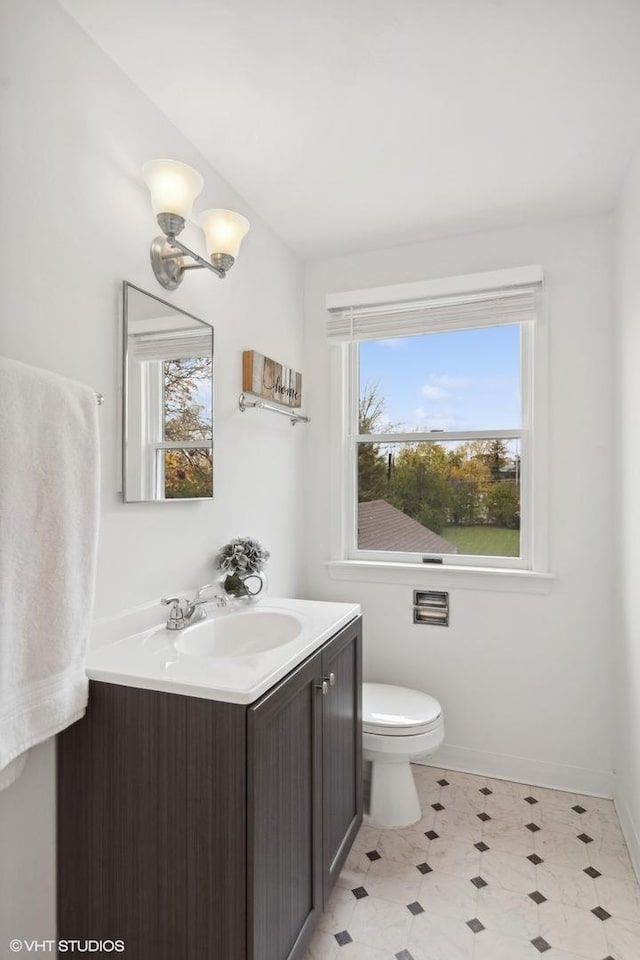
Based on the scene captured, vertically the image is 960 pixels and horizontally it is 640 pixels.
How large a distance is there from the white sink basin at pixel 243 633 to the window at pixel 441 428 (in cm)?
100

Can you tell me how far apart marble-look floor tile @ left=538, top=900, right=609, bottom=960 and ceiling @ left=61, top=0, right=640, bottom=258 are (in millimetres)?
2520

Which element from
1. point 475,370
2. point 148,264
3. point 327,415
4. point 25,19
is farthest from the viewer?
point 327,415

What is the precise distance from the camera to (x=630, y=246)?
2018 mm

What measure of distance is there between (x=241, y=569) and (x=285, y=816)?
87 cm

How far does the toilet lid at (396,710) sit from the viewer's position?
206 cm

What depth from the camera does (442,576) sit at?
2.57 metres

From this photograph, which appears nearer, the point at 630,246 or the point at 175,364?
the point at 175,364

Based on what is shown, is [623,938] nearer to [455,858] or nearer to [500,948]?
[500,948]

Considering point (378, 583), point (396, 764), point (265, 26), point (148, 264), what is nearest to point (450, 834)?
point (396, 764)

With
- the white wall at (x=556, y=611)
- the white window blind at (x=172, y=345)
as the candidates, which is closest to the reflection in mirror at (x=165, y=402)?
the white window blind at (x=172, y=345)

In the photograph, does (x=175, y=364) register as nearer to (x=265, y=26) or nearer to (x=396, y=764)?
(x=265, y=26)

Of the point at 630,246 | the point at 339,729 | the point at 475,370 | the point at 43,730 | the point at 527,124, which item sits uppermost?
the point at 527,124

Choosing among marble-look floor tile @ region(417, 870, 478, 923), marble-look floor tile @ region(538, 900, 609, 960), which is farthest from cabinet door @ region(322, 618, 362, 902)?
marble-look floor tile @ region(538, 900, 609, 960)

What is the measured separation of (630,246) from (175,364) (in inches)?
67.5
